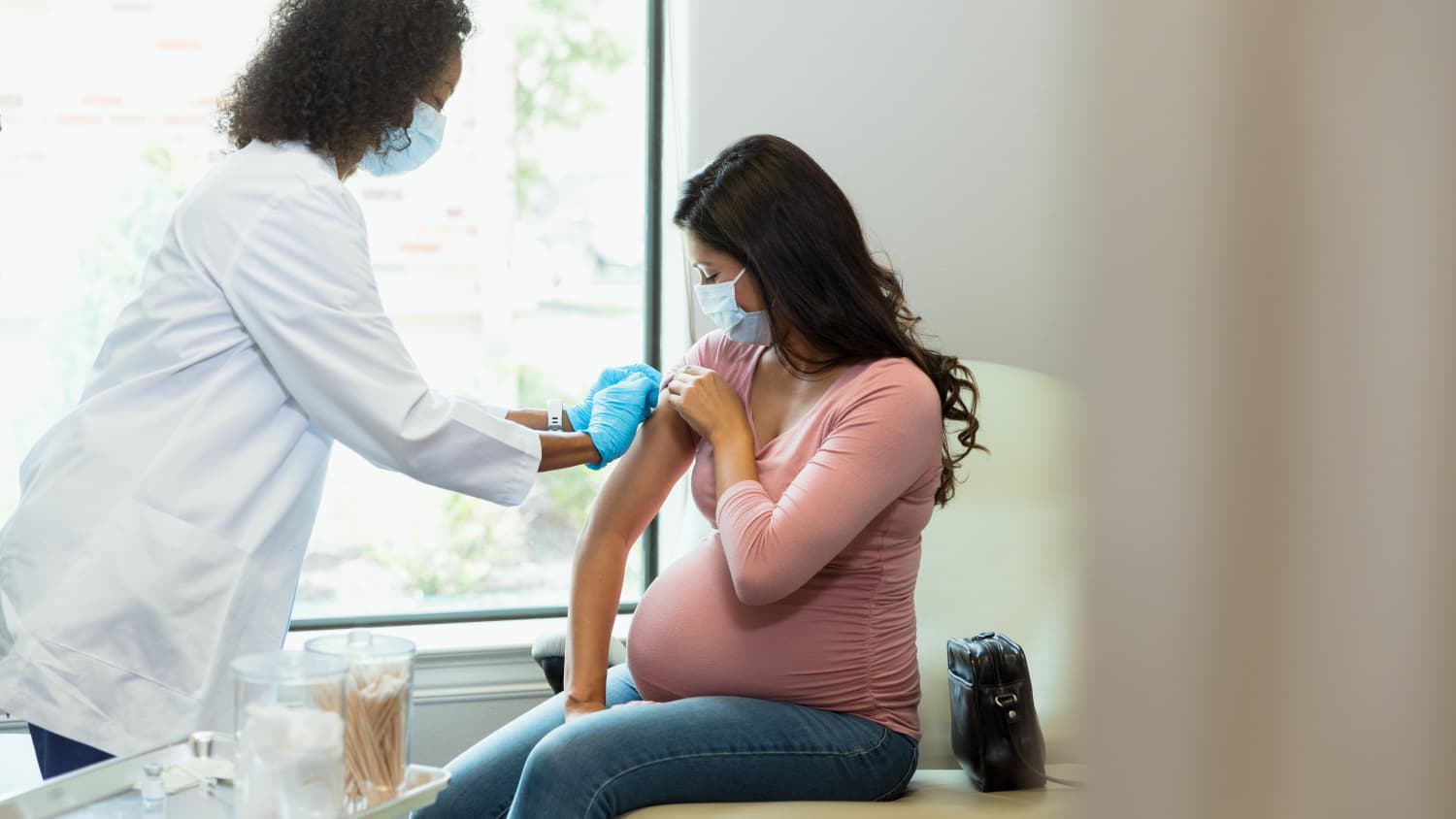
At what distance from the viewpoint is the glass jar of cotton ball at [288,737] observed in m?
0.99

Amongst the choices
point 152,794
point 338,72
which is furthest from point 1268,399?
point 338,72

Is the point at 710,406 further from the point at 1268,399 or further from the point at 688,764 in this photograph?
the point at 1268,399

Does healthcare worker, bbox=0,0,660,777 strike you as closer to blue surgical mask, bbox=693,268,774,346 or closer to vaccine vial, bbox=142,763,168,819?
vaccine vial, bbox=142,763,168,819

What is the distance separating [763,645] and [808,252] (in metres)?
0.51

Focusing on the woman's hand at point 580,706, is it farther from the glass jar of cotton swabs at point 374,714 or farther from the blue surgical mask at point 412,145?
the blue surgical mask at point 412,145

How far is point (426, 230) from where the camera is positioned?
2.69 meters

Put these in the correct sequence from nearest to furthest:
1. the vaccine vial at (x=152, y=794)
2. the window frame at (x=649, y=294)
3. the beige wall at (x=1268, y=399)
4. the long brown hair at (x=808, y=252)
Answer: the beige wall at (x=1268, y=399)
the vaccine vial at (x=152, y=794)
the long brown hair at (x=808, y=252)
the window frame at (x=649, y=294)

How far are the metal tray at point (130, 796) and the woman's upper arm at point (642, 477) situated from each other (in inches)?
24.3

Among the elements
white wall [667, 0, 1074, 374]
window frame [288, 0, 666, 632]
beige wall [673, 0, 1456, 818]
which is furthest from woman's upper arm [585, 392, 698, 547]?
beige wall [673, 0, 1456, 818]

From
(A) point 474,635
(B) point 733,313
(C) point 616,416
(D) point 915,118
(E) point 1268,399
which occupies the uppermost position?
(D) point 915,118

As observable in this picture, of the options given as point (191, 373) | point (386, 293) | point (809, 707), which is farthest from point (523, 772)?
point (386, 293)

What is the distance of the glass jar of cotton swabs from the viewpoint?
103 cm

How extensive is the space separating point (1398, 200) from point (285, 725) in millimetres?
930

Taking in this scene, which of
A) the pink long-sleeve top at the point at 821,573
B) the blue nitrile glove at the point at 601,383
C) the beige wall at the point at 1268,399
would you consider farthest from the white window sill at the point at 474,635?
the beige wall at the point at 1268,399
